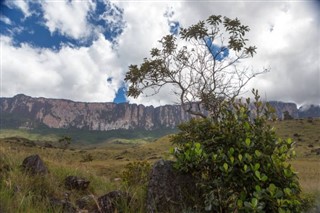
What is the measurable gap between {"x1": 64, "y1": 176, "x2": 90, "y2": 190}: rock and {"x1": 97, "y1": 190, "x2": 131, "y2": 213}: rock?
2.85 m

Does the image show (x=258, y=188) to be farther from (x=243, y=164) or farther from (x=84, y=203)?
(x=84, y=203)

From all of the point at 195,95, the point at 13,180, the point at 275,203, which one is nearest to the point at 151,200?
the point at 275,203

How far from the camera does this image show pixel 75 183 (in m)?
8.56

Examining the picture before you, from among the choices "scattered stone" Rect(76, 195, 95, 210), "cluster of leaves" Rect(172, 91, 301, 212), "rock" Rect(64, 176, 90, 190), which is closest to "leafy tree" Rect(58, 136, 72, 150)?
"rock" Rect(64, 176, 90, 190)

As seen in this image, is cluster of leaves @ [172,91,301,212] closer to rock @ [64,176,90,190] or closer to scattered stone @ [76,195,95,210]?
scattered stone @ [76,195,95,210]

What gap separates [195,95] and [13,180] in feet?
33.0

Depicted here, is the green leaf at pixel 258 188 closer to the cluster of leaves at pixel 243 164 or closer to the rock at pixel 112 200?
Answer: the cluster of leaves at pixel 243 164

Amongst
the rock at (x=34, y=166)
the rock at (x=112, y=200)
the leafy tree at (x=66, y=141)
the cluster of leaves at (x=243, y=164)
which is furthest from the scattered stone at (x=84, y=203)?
the leafy tree at (x=66, y=141)

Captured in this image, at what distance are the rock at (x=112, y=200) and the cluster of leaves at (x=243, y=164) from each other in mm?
1109

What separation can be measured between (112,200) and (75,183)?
3165 mm

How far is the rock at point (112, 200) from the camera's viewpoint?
5.68 meters

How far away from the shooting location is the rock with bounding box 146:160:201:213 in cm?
552

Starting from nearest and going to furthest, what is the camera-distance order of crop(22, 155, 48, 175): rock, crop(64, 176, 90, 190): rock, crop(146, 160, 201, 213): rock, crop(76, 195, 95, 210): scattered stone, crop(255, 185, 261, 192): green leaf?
1. crop(255, 185, 261, 192): green leaf
2. crop(146, 160, 201, 213): rock
3. crop(76, 195, 95, 210): scattered stone
4. crop(22, 155, 48, 175): rock
5. crop(64, 176, 90, 190): rock

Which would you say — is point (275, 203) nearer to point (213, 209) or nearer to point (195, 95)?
point (213, 209)
